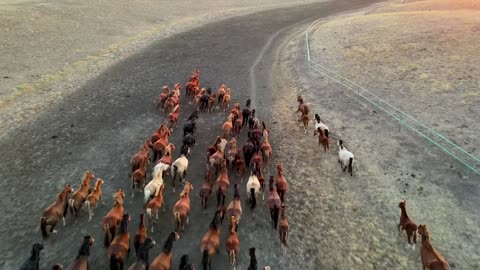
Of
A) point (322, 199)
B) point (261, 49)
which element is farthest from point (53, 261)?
point (261, 49)

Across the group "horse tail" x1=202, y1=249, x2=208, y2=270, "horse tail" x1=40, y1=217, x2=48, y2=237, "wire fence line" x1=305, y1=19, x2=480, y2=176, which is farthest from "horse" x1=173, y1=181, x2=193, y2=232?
"wire fence line" x1=305, y1=19, x2=480, y2=176

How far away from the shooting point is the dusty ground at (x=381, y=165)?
38.4 ft

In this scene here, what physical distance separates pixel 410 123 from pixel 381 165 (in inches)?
172

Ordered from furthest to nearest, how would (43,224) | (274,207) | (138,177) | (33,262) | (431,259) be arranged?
(138,177) < (274,207) < (43,224) < (431,259) < (33,262)

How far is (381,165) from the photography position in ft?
51.8

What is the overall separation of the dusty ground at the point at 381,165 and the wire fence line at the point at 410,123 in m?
0.36

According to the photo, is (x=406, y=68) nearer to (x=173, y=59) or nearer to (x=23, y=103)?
(x=173, y=59)

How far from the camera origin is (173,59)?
29516 mm

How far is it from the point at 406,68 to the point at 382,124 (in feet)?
26.3

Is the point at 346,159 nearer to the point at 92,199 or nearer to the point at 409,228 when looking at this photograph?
the point at 409,228

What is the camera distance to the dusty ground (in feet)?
38.4

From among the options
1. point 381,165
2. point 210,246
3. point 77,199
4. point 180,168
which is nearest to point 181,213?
point 210,246

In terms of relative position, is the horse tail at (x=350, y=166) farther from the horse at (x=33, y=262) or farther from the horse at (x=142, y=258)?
the horse at (x=33, y=262)

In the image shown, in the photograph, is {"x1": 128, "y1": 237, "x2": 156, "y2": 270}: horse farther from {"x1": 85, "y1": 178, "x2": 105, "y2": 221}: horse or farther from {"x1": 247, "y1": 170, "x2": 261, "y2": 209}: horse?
{"x1": 247, "y1": 170, "x2": 261, "y2": 209}: horse
